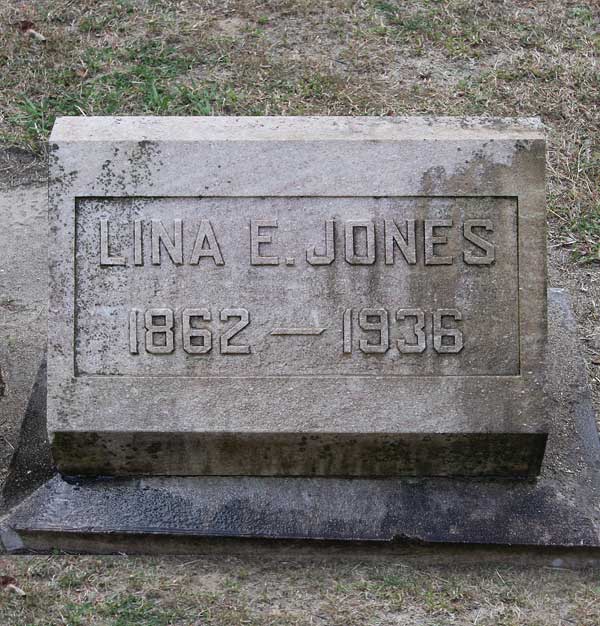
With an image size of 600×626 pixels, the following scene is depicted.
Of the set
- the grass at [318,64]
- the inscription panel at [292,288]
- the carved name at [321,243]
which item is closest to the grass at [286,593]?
the inscription panel at [292,288]

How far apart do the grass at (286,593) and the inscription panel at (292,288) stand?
2.09 feet

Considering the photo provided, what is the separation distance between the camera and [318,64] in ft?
20.7

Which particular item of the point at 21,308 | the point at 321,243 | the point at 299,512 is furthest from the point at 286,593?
the point at 21,308

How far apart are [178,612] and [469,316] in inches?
52.5

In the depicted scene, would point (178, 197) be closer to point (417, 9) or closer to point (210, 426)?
point (210, 426)

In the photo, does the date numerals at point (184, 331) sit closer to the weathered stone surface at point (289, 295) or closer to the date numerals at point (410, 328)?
the weathered stone surface at point (289, 295)

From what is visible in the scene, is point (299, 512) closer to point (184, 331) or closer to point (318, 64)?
point (184, 331)

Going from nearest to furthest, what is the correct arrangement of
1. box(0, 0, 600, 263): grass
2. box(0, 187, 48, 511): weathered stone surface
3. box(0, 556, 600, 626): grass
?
box(0, 556, 600, 626): grass < box(0, 187, 48, 511): weathered stone surface < box(0, 0, 600, 263): grass

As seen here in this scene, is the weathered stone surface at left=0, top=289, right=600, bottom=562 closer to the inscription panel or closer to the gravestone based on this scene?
the gravestone

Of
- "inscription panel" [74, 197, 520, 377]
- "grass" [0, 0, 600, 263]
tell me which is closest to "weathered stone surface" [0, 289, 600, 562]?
"inscription panel" [74, 197, 520, 377]

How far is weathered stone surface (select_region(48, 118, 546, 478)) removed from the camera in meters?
3.25

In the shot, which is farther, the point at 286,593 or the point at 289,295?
the point at 289,295

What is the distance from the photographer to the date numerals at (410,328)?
10.7ft

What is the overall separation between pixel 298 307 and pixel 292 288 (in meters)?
0.07
